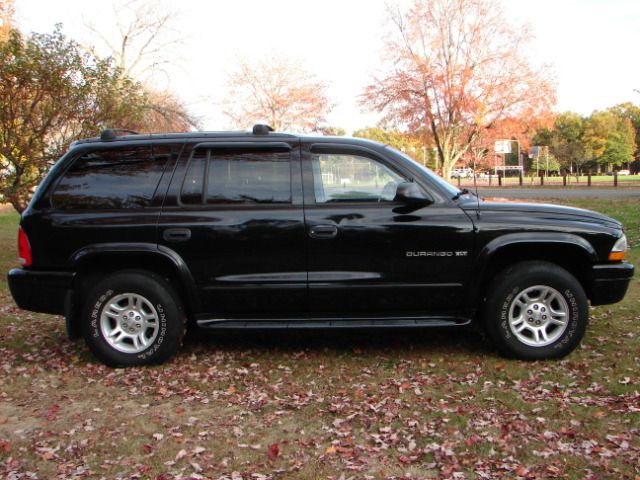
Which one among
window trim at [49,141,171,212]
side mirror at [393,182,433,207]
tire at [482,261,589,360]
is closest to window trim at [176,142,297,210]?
window trim at [49,141,171,212]

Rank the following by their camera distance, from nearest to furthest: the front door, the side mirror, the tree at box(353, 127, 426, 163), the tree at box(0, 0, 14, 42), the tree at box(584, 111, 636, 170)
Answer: the side mirror < the front door < the tree at box(0, 0, 14, 42) < the tree at box(353, 127, 426, 163) < the tree at box(584, 111, 636, 170)

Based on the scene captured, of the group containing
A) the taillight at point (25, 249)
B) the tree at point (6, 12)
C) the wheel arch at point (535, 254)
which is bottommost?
the wheel arch at point (535, 254)

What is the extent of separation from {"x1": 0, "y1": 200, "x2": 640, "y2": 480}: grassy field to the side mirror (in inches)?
51.6

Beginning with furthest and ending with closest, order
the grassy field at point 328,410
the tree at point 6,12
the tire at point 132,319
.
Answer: the tree at point 6,12 < the tire at point 132,319 < the grassy field at point 328,410

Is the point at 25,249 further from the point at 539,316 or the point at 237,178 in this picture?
the point at 539,316

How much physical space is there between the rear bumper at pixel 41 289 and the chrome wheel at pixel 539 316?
3.57 meters

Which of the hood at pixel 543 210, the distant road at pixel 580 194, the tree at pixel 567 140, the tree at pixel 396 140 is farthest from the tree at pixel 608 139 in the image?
the hood at pixel 543 210

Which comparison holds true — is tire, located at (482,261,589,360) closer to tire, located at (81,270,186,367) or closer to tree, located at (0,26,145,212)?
tire, located at (81,270,186,367)

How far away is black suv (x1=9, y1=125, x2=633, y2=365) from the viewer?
15.5 ft

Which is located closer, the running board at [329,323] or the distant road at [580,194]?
the running board at [329,323]

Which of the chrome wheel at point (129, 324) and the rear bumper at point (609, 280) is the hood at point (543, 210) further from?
the chrome wheel at point (129, 324)

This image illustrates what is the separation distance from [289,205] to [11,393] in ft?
8.32

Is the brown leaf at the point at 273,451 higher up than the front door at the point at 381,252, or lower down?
lower down

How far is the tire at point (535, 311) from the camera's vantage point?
474 cm
